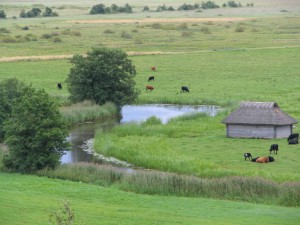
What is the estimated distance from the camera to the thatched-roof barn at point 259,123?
52.5 metres

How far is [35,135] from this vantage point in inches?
1764

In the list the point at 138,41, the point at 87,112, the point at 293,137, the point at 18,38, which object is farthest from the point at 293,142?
the point at 18,38

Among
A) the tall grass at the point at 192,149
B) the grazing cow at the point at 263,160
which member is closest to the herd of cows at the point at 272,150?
the grazing cow at the point at 263,160

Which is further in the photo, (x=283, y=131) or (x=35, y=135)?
(x=283, y=131)

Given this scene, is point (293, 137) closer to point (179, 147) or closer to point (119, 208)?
point (179, 147)

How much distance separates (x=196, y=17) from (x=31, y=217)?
151673 millimetres

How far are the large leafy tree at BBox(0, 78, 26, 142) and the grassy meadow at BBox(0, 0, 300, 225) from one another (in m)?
5.52

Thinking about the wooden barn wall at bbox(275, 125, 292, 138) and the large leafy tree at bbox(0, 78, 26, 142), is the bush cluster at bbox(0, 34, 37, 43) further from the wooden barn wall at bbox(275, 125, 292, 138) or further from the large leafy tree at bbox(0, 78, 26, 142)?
the wooden barn wall at bbox(275, 125, 292, 138)

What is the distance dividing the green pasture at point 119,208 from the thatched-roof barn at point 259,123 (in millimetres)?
→ 15398

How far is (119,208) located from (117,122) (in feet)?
90.9

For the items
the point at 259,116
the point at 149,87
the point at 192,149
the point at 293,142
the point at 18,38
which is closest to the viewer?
the point at 192,149

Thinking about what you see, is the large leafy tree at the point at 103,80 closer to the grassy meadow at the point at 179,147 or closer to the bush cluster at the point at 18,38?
the grassy meadow at the point at 179,147

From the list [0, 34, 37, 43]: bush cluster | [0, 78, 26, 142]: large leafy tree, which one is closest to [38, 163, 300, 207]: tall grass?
[0, 78, 26, 142]: large leafy tree

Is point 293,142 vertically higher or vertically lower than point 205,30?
higher
